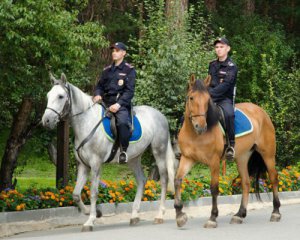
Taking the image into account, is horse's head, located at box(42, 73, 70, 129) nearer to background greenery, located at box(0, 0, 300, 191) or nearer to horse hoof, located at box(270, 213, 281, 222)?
background greenery, located at box(0, 0, 300, 191)

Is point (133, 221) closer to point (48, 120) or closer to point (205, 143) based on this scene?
point (205, 143)

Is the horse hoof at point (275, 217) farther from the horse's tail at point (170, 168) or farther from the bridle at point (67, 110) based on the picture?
the bridle at point (67, 110)

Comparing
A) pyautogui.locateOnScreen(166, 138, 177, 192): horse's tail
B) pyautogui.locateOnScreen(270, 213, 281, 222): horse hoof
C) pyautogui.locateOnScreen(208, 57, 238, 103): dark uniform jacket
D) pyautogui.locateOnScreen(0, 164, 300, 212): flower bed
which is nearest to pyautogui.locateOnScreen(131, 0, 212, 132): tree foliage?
pyautogui.locateOnScreen(0, 164, 300, 212): flower bed

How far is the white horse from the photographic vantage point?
41.7 ft

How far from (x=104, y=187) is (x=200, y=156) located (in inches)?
122

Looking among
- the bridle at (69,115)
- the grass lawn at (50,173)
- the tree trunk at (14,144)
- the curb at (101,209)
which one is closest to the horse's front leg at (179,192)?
the bridle at (69,115)

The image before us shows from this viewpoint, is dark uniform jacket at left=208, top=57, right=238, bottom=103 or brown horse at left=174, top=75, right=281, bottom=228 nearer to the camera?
brown horse at left=174, top=75, right=281, bottom=228

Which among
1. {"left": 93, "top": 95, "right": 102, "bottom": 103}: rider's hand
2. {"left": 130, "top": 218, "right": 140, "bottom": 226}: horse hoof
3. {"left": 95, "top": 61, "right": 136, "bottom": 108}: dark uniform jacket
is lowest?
{"left": 130, "top": 218, "right": 140, "bottom": 226}: horse hoof

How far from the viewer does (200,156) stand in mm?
13023

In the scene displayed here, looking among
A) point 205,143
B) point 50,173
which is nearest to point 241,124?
point 205,143

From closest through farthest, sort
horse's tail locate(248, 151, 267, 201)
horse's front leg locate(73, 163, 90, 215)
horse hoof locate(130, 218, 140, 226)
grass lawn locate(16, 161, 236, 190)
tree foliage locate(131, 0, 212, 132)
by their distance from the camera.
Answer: horse's front leg locate(73, 163, 90, 215)
horse hoof locate(130, 218, 140, 226)
horse's tail locate(248, 151, 267, 201)
tree foliage locate(131, 0, 212, 132)
grass lawn locate(16, 161, 236, 190)

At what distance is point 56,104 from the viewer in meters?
12.6

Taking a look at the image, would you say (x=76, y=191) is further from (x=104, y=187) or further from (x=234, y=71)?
(x=234, y=71)

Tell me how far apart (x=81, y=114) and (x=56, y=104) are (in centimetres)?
69
